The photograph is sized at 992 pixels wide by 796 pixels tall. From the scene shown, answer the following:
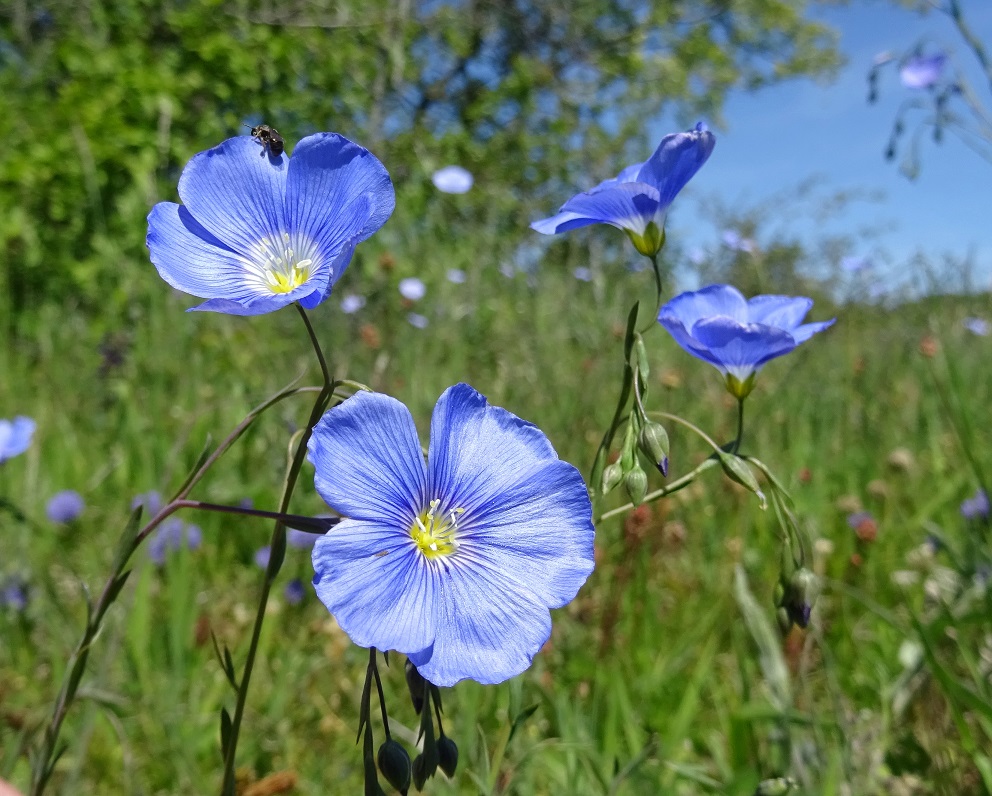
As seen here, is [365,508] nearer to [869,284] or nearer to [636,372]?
[636,372]

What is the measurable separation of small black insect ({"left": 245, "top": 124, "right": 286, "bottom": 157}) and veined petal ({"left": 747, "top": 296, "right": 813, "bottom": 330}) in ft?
2.21

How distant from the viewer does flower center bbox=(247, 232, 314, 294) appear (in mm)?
912

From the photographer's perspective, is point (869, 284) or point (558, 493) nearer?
point (558, 493)

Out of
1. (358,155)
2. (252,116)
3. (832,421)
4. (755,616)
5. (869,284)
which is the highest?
(358,155)

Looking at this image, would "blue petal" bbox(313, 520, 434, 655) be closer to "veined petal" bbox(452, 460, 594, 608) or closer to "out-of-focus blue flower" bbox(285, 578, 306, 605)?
"veined petal" bbox(452, 460, 594, 608)

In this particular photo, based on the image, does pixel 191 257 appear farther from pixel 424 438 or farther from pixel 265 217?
pixel 424 438

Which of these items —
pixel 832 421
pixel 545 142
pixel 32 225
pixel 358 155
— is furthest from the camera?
pixel 545 142

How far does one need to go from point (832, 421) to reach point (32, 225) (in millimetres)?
5139

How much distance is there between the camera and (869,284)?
4891 millimetres

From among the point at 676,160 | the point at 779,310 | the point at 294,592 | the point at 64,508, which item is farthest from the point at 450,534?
the point at 64,508

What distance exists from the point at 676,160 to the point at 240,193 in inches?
19.8

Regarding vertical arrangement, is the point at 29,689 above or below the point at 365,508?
below

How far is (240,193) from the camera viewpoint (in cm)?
91

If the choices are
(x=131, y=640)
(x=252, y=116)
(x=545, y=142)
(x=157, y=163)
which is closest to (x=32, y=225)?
(x=157, y=163)
